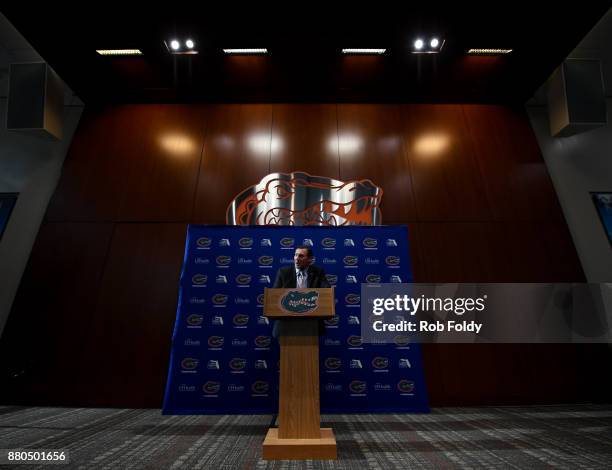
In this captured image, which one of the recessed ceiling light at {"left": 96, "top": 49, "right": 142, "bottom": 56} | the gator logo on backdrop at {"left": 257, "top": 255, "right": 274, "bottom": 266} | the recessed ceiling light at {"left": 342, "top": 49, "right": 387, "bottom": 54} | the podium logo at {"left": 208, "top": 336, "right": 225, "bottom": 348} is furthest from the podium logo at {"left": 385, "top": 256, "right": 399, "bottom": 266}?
the recessed ceiling light at {"left": 96, "top": 49, "right": 142, "bottom": 56}

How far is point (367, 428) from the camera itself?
104 inches

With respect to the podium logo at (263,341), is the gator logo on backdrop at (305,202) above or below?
above

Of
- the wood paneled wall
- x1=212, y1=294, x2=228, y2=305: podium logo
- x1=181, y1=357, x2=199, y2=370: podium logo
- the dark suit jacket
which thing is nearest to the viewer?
the dark suit jacket

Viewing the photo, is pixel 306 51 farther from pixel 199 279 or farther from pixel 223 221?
pixel 199 279

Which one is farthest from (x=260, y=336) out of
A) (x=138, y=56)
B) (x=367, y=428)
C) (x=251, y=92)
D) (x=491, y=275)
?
(x=138, y=56)

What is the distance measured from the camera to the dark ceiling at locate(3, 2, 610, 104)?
3840 millimetres

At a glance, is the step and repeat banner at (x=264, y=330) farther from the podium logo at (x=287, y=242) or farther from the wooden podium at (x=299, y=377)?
the wooden podium at (x=299, y=377)

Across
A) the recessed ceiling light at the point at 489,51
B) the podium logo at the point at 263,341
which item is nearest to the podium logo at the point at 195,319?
the podium logo at the point at 263,341

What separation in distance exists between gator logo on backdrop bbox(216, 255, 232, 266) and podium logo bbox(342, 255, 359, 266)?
4.55 feet

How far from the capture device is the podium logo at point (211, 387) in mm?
3199

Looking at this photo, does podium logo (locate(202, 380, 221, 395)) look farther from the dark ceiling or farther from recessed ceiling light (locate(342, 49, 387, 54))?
recessed ceiling light (locate(342, 49, 387, 54))

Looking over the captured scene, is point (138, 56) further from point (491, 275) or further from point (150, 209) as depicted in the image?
point (491, 275)

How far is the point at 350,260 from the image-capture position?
380cm

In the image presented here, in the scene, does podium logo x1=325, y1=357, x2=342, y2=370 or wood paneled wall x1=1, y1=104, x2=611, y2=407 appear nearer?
podium logo x1=325, y1=357, x2=342, y2=370
